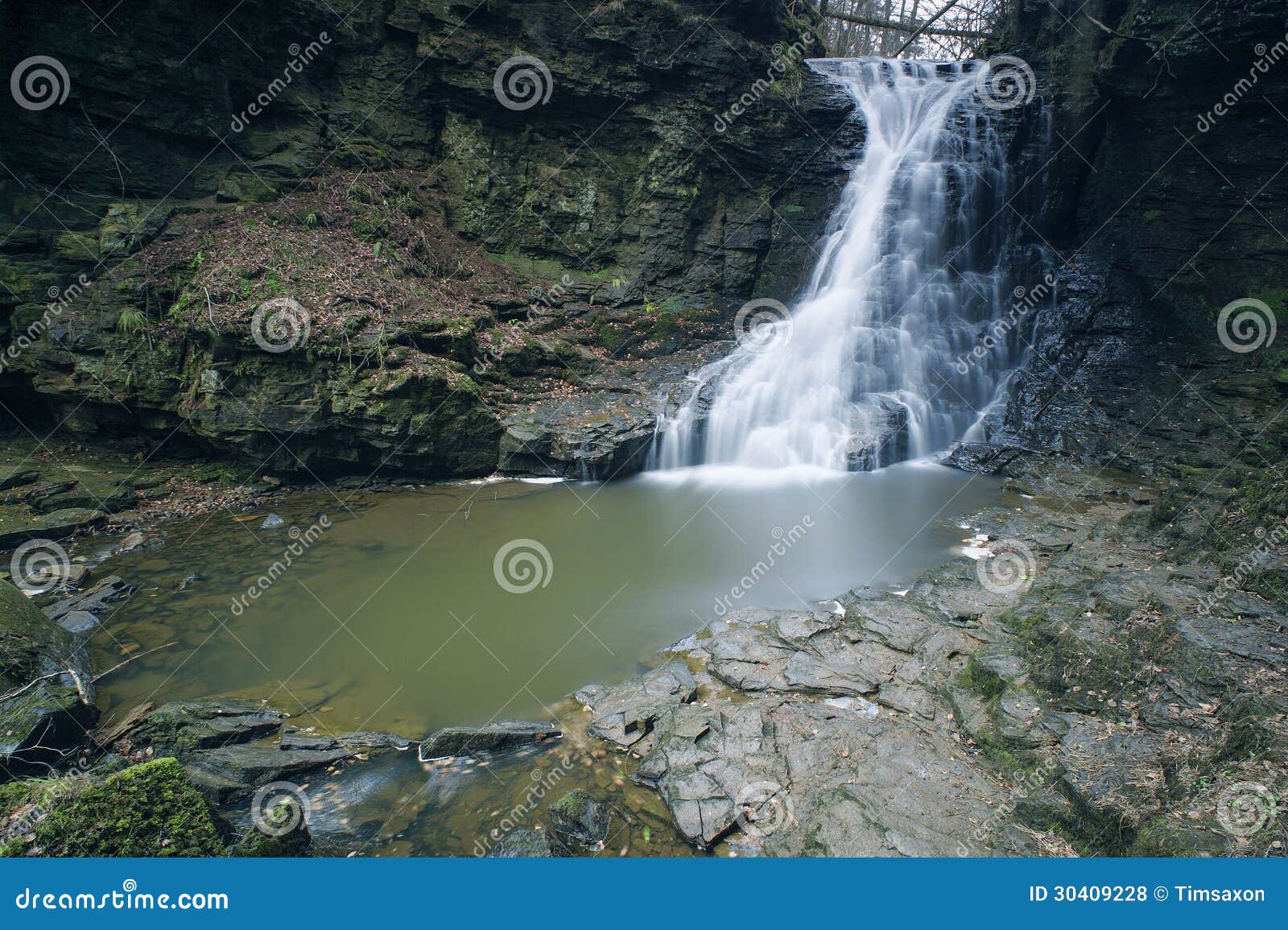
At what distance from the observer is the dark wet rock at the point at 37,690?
3.89 m

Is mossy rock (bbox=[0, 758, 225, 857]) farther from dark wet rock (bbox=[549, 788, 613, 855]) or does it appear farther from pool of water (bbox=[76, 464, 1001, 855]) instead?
dark wet rock (bbox=[549, 788, 613, 855])

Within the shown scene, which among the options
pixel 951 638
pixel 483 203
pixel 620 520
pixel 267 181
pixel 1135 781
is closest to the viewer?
pixel 1135 781

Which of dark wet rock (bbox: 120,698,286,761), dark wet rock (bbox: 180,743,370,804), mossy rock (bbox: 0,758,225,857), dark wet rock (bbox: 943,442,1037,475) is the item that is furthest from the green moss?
dark wet rock (bbox: 943,442,1037,475)

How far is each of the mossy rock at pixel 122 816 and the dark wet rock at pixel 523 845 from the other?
4.52 ft

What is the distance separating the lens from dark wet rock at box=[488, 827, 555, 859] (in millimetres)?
3439

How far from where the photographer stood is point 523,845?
3.50 meters

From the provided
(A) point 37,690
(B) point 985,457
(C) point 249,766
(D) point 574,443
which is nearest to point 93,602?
(A) point 37,690

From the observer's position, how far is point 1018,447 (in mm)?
10930

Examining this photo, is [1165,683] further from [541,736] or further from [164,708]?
[164,708]

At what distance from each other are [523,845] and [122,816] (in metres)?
1.92

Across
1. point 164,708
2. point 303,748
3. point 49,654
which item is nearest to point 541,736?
point 303,748

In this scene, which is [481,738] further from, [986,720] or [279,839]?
[986,720]

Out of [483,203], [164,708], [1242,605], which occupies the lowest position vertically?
[164,708]

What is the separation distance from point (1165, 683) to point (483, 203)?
13146 mm
